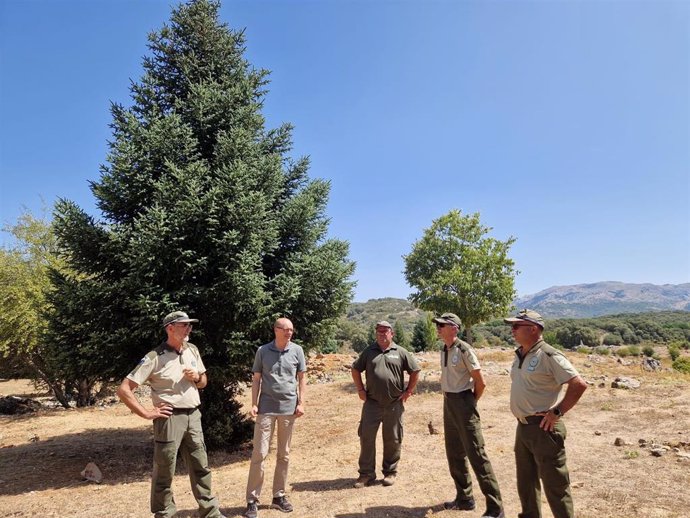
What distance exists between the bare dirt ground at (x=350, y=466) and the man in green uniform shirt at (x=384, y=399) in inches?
11.8

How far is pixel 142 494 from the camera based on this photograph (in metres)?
6.27

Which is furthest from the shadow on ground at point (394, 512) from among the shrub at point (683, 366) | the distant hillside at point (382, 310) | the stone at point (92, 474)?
the distant hillside at point (382, 310)

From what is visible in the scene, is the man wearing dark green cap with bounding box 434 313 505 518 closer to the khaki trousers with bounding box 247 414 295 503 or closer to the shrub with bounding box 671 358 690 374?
the khaki trousers with bounding box 247 414 295 503

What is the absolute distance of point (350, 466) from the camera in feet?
23.7

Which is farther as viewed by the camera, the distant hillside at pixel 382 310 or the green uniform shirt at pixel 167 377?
the distant hillside at pixel 382 310

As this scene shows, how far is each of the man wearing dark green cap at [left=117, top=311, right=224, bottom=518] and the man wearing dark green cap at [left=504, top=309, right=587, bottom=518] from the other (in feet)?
11.3

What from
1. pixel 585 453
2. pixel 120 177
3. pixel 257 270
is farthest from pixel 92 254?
pixel 585 453

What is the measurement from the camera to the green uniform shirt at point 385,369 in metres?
5.97

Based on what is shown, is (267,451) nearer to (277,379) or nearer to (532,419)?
(277,379)

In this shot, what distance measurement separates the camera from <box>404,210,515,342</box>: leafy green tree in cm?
1803

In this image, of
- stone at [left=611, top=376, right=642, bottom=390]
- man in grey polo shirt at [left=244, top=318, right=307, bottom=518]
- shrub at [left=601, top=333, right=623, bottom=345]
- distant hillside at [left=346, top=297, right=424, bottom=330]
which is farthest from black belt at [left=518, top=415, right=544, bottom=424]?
distant hillside at [left=346, top=297, right=424, bottom=330]

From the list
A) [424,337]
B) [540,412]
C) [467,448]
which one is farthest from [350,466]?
[424,337]

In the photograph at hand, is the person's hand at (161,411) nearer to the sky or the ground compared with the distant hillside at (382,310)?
nearer to the ground

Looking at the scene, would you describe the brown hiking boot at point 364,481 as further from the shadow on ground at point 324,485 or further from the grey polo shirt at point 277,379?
the grey polo shirt at point 277,379
